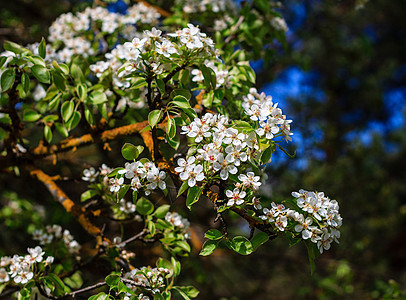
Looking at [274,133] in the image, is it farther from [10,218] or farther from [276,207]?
[10,218]

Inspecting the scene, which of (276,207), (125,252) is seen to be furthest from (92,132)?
(276,207)

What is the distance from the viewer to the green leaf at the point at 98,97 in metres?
1.61

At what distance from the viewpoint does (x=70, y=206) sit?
1.81 m

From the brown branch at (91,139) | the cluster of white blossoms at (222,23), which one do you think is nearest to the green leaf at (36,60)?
the brown branch at (91,139)

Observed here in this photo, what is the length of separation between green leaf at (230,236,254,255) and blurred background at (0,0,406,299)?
50.6 inches

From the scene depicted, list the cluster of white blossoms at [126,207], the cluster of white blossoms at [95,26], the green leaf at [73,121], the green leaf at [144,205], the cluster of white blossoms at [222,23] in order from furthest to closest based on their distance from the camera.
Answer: the cluster of white blossoms at [222,23], the cluster of white blossoms at [95,26], the cluster of white blossoms at [126,207], the green leaf at [73,121], the green leaf at [144,205]

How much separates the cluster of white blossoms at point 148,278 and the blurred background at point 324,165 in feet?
4.23

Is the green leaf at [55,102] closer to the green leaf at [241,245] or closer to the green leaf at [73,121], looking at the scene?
the green leaf at [73,121]

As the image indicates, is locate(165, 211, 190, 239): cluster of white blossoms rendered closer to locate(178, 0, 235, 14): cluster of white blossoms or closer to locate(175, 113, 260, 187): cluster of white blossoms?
locate(175, 113, 260, 187): cluster of white blossoms

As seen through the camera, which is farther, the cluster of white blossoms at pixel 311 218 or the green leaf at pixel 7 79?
the green leaf at pixel 7 79

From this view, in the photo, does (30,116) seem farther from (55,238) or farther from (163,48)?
(163,48)

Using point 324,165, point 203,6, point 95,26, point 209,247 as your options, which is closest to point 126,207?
point 209,247

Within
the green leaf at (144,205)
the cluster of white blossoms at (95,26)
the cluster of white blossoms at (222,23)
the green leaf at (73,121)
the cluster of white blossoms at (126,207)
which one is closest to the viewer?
the green leaf at (144,205)

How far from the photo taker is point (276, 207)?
117cm
